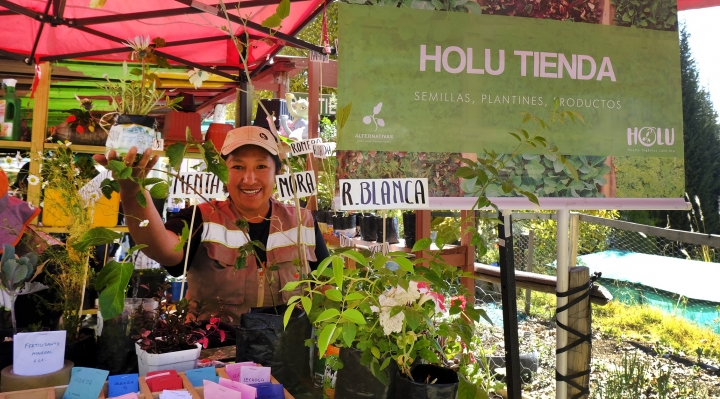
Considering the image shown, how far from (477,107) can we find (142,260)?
12.1 ft

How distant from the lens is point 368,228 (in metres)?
3.76

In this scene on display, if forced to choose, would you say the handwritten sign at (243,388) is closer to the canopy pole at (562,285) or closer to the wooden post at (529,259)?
the canopy pole at (562,285)

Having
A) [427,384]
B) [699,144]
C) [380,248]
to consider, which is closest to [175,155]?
[427,384]

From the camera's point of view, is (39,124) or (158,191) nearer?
(158,191)

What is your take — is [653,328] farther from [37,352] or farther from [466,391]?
[37,352]

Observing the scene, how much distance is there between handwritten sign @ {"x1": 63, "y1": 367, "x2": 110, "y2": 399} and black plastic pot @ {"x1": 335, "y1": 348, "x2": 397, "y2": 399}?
485mm

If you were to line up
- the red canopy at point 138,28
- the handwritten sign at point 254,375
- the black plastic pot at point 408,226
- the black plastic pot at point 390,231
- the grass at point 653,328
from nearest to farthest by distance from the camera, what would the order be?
the handwritten sign at point 254,375, the red canopy at point 138,28, the black plastic pot at point 390,231, the black plastic pot at point 408,226, the grass at point 653,328

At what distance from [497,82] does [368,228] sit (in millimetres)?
2299

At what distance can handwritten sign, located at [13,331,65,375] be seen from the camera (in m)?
1.27

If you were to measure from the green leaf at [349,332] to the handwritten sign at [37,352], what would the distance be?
736 mm

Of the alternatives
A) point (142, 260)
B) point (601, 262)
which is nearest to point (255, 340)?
point (142, 260)

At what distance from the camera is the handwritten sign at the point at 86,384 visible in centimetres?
115

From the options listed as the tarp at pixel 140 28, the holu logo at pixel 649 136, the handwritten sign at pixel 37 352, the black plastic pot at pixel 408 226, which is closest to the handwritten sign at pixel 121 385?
the handwritten sign at pixel 37 352

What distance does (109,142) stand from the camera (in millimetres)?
1552
